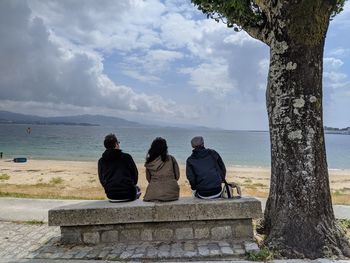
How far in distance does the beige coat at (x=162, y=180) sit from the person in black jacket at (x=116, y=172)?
0.33 meters

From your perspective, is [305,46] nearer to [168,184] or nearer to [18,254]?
[168,184]

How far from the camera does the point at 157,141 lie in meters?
6.48

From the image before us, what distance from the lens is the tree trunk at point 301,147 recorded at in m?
5.80

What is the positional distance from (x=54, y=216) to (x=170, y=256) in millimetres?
2036

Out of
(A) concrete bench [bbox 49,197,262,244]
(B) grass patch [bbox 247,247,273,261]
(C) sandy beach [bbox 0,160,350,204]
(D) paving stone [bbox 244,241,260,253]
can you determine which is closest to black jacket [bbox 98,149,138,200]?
(A) concrete bench [bbox 49,197,262,244]

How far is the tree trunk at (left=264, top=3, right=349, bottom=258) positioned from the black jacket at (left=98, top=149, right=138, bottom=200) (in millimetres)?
2454

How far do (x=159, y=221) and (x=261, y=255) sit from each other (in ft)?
5.48

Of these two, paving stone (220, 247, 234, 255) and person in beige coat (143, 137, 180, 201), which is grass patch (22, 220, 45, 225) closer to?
person in beige coat (143, 137, 180, 201)

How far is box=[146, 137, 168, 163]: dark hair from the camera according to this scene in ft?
21.2

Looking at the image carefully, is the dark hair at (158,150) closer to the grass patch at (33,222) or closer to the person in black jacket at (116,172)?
the person in black jacket at (116,172)

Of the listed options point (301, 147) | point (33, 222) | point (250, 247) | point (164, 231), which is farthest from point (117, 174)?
point (301, 147)

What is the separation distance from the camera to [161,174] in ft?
21.4

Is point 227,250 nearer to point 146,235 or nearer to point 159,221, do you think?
point 159,221

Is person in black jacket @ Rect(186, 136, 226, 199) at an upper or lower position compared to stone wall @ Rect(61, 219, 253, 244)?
upper
